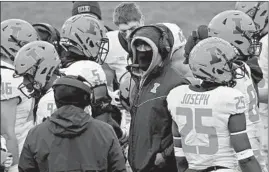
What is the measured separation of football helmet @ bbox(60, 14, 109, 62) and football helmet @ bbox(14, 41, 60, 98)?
0.37 metres

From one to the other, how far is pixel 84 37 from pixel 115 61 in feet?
5.09

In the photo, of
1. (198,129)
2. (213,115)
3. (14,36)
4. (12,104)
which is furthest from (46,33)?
(213,115)

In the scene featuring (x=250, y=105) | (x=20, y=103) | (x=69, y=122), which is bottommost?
(x=20, y=103)

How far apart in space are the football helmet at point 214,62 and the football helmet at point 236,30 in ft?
2.48

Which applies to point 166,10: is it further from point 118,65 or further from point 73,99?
point 73,99

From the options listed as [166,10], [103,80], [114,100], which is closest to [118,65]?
[114,100]

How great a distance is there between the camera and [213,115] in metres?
5.63

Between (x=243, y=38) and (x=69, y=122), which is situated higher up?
(x=243, y=38)

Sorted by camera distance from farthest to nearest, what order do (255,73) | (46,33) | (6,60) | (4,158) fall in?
(46,33)
(6,60)
(255,73)
(4,158)

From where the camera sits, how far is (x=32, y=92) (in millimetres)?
6574

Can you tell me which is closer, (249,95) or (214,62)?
(214,62)

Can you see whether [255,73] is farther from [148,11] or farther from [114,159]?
[148,11]

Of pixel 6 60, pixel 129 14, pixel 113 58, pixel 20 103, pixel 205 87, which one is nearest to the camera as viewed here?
pixel 205 87

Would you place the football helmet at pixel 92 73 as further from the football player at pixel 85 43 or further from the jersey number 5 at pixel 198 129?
the jersey number 5 at pixel 198 129
